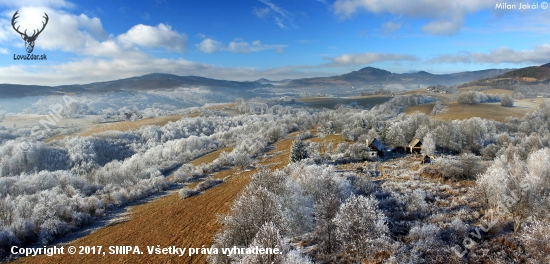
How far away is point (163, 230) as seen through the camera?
2569 centimetres

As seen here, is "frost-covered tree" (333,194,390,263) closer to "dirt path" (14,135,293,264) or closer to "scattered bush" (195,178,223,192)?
"dirt path" (14,135,293,264)

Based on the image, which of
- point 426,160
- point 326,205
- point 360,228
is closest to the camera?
point 360,228

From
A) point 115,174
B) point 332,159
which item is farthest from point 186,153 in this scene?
point 332,159

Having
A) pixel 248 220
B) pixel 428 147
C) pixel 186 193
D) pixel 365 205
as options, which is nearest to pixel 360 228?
pixel 365 205

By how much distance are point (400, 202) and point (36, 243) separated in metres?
35.1

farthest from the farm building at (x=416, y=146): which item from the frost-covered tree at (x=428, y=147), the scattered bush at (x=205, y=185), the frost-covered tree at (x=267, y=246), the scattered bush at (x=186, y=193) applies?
the frost-covered tree at (x=267, y=246)

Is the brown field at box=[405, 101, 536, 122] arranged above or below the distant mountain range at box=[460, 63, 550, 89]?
below

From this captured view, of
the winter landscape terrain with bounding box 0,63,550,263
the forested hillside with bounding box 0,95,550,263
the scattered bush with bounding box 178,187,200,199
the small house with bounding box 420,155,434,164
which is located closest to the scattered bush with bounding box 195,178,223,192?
the winter landscape terrain with bounding box 0,63,550,263

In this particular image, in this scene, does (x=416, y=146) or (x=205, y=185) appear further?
(x=416, y=146)

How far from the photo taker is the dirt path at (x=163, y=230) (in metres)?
21.1

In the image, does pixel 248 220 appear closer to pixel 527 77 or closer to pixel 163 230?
pixel 163 230

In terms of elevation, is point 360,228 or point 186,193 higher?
point 360,228

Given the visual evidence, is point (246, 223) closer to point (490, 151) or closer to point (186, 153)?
point (490, 151)

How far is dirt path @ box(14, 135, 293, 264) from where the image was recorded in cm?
2111
